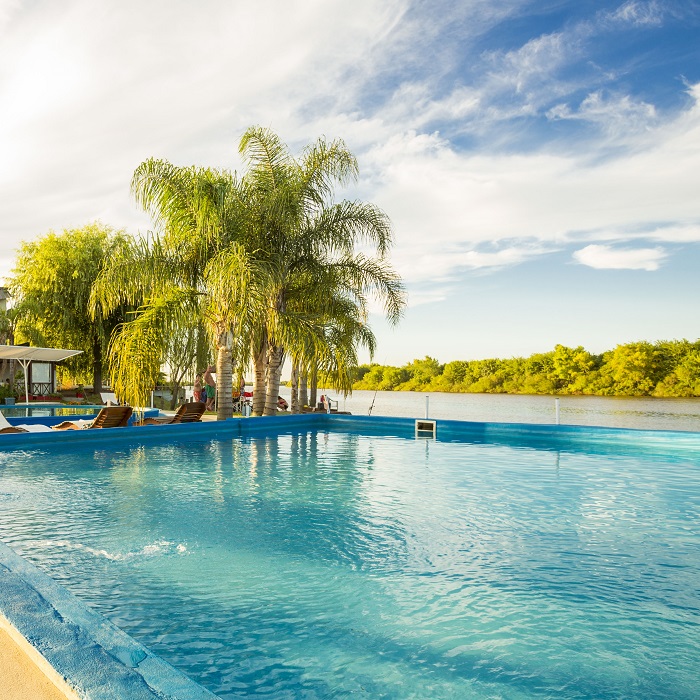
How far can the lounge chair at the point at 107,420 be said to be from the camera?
12125 mm

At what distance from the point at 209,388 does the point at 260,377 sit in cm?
392

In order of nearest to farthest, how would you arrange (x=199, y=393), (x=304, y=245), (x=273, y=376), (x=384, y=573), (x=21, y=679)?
(x=21, y=679) → (x=384, y=573) → (x=304, y=245) → (x=273, y=376) → (x=199, y=393)

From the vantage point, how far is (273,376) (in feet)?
52.1

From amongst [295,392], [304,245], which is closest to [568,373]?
[295,392]

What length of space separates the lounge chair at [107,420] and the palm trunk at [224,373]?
238 cm

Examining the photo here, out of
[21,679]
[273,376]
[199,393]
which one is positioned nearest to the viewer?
[21,679]

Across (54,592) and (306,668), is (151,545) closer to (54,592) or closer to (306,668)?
(54,592)

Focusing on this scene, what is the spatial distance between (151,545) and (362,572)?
186 centimetres

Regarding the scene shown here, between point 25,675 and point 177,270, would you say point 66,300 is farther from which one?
point 25,675

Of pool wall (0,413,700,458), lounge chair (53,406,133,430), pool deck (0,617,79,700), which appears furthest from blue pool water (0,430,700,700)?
lounge chair (53,406,133,430)

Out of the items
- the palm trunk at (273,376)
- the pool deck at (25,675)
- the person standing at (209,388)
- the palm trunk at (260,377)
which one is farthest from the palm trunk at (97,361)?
the pool deck at (25,675)

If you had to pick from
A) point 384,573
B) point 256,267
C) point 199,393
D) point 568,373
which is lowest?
point 384,573

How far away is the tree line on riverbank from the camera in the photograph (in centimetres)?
5000

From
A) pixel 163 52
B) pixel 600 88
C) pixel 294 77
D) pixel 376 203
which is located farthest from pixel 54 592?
pixel 600 88
